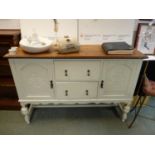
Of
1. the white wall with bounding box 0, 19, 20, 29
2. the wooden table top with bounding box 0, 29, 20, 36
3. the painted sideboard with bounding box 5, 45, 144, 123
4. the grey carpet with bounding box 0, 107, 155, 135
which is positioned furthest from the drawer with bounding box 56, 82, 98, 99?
the white wall with bounding box 0, 19, 20, 29

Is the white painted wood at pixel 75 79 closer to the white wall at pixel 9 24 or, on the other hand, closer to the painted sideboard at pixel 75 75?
the painted sideboard at pixel 75 75

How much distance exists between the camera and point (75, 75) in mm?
1471

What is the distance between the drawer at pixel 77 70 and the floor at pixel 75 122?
63 centimetres

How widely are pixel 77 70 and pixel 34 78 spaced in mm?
433

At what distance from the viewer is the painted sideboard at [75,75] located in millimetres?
1384

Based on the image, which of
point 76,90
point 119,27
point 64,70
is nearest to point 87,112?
point 76,90

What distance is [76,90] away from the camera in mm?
→ 1566

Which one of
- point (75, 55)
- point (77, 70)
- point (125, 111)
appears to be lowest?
point (125, 111)

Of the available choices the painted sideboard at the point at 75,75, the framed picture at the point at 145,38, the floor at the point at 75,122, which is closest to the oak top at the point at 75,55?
the painted sideboard at the point at 75,75

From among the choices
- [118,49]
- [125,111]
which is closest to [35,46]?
[118,49]

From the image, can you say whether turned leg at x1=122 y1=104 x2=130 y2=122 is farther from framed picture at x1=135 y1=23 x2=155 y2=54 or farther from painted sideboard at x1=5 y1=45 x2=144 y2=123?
framed picture at x1=135 y1=23 x2=155 y2=54

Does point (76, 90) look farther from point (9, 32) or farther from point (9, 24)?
point (9, 24)
